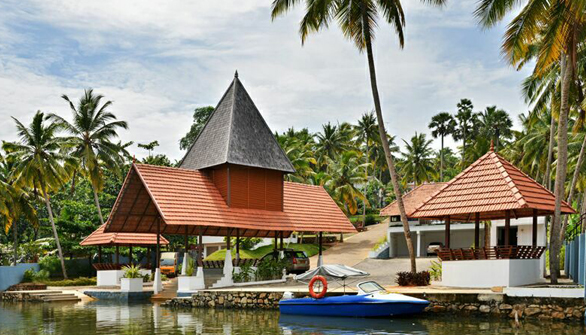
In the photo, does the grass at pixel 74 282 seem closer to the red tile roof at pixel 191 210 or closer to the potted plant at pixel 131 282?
the potted plant at pixel 131 282

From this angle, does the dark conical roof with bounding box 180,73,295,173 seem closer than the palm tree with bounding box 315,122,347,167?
Yes

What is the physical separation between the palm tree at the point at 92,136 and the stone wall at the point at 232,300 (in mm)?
18687

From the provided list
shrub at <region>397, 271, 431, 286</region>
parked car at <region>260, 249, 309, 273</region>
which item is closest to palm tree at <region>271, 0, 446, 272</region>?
shrub at <region>397, 271, 431, 286</region>

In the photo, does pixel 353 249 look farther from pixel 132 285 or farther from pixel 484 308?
pixel 484 308

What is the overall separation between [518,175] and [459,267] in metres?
4.28

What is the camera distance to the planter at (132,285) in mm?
27969

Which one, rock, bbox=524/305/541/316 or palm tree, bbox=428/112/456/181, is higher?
palm tree, bbox=428/112/456/181

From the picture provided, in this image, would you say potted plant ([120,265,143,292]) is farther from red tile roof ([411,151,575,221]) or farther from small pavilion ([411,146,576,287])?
small pavilion ([411,146,576,287])

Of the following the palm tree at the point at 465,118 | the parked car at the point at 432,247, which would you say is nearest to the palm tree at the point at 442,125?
the palm tree at the point at 465,118

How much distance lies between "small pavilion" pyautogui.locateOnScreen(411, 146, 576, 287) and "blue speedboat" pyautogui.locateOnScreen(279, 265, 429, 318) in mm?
3214

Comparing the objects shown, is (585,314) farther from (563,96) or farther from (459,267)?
(563,96)

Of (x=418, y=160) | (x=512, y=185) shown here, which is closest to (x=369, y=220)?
(x=418, y=160)

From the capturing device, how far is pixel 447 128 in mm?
66688

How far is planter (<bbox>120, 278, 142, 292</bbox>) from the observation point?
91.8ft
